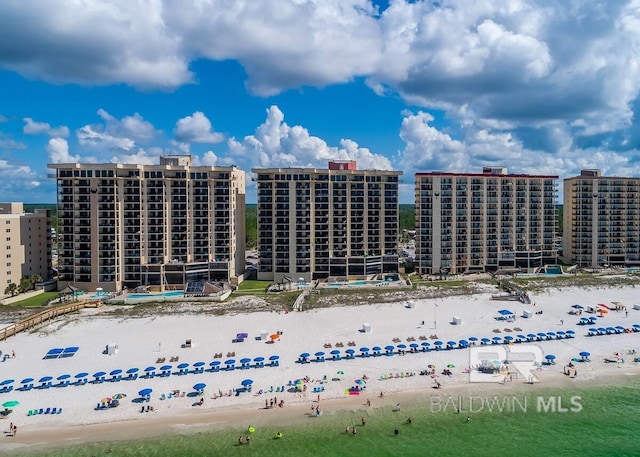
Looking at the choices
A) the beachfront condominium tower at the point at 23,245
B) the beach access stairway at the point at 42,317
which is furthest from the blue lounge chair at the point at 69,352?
the beachfront condominium tower at the point at 23,245

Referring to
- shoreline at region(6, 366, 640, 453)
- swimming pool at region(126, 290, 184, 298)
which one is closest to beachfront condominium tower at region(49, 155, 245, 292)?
swimming pool at region(126, 290, 184, 298)

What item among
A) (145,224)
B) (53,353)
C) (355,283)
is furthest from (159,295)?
(355,283)

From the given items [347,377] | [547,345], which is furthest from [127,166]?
[547,345]

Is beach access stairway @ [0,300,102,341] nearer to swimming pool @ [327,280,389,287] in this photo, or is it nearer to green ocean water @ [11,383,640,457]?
green ocean water @ [11,383,640,457]

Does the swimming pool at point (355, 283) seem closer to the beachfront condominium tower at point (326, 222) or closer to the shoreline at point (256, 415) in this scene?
the beachfront condominium tower at point (326, 222)

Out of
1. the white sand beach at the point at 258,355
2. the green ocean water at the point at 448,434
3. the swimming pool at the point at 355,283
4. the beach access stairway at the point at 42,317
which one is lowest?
the green ocean water at the point at 448,434

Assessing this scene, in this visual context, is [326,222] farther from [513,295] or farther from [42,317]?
[42,317]
